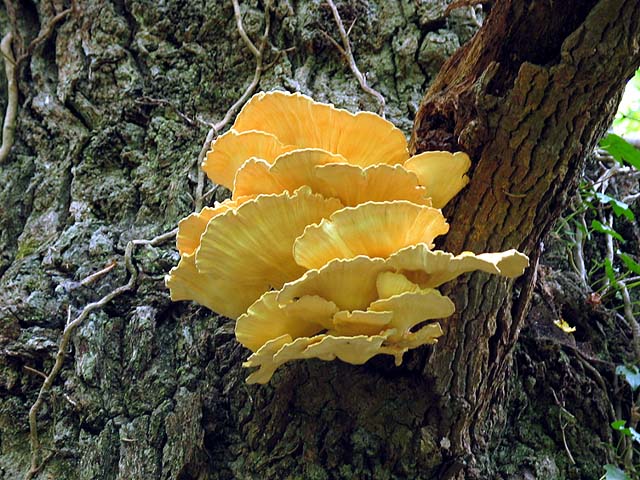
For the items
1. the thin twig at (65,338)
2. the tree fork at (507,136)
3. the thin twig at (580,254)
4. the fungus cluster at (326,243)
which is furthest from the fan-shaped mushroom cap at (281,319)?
the thin twig at (580,254)

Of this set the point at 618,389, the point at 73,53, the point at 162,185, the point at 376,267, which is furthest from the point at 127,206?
the point at 618,389

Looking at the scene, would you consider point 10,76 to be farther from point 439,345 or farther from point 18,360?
point 439,345

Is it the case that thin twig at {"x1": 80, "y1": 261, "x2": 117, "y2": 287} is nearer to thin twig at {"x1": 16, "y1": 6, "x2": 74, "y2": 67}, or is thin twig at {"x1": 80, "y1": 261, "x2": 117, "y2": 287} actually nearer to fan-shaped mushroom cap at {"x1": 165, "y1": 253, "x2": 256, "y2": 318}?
fan-shaped mushroom cap at {"x1": 165, "y1": 253, "x2": 256, "y2": 318}

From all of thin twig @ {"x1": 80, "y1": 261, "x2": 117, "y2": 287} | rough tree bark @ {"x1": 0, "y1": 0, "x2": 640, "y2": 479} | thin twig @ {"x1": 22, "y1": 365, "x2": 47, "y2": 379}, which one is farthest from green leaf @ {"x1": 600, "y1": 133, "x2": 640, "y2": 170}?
thin twig @ {"x1": 22, "y1": 365, "x2": 47, "y2": 379}

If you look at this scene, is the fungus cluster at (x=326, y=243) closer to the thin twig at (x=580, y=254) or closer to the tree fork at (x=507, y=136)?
the tree fork at (x=507, y=136)

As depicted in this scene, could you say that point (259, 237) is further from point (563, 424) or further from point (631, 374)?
point (631, 374)

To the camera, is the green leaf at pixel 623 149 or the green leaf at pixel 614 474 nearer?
the green leaf at pixel 614 474
